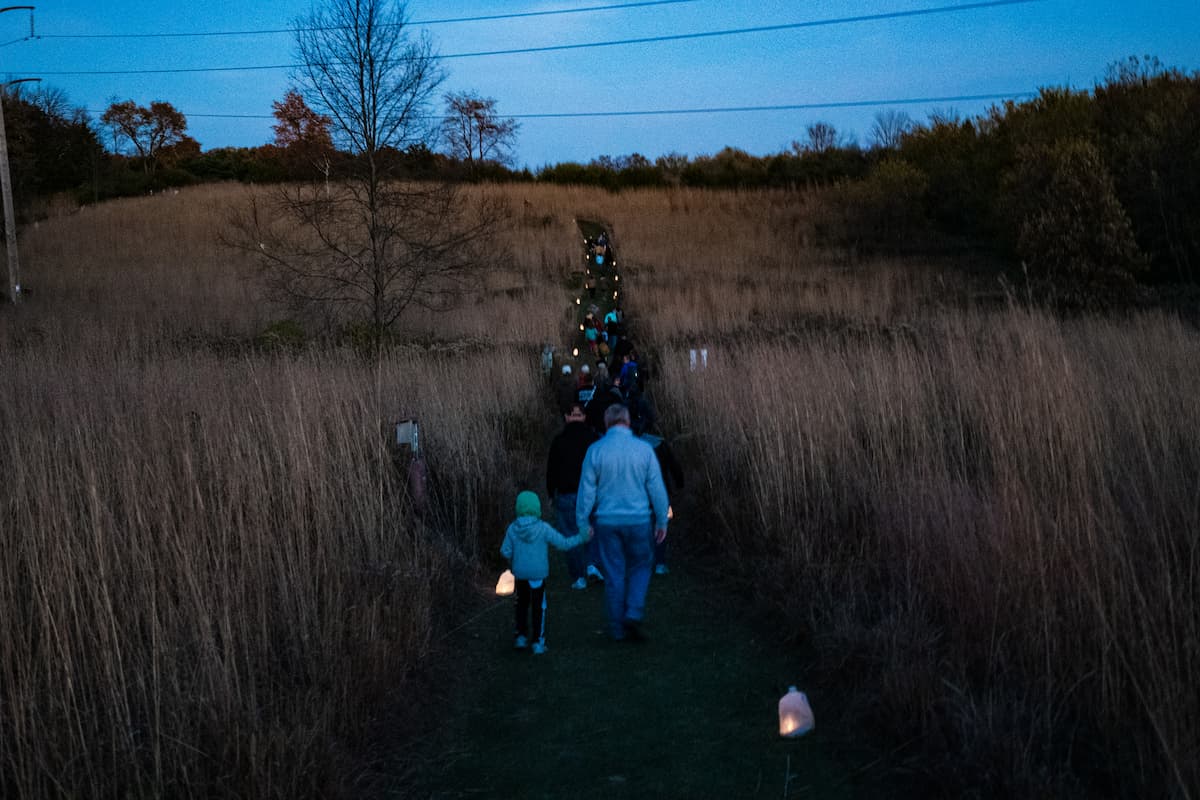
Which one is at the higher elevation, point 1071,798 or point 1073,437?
point 1073,437

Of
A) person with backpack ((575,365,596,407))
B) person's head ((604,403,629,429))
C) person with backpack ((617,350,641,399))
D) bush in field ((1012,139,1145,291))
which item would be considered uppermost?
bush in field ((1012,139,1145,291))

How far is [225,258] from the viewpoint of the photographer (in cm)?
3775

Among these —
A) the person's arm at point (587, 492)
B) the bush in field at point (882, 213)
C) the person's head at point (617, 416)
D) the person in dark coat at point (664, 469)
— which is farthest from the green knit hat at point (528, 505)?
the bush in field at point (882, 213)

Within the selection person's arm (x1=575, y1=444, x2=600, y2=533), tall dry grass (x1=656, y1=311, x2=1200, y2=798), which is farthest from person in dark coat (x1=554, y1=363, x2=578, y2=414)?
person's arm (x1=575, y1=444, x2=600, y2=533)

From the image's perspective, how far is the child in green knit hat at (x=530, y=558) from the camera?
6953 millimetres

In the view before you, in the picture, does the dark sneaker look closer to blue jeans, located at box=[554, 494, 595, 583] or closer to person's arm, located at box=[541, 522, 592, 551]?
person's arm, located at box=[541, 522, 592, 551]

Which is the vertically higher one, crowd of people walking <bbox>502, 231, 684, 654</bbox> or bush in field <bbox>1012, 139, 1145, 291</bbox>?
bush in field <bbox>1012, 139, 1145, 291</bbox>

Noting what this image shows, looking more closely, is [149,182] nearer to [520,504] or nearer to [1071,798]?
[520,504]

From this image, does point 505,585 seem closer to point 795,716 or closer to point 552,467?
point 552,467

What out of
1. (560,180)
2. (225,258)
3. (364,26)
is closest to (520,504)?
(364,26)

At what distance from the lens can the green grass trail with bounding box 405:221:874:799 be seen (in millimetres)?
4973

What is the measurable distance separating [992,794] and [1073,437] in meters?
3.39

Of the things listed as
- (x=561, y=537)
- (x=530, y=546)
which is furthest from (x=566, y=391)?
(x=530, y=546)

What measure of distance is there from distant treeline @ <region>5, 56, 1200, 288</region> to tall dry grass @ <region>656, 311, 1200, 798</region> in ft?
37.5
